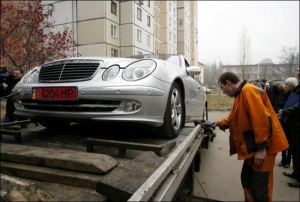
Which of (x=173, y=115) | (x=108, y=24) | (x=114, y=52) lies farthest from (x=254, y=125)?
(x=114, y=52)

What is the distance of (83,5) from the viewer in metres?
18.7

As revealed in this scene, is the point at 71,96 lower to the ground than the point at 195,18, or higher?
lower

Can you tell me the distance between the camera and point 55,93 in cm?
210

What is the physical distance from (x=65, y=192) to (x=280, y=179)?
348 centimetres

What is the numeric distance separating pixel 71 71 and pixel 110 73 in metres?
0.39

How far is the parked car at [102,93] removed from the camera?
200 centimetres

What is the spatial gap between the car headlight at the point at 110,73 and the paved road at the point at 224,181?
1942 mm

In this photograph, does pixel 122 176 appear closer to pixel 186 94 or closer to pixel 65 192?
pixel 65 192

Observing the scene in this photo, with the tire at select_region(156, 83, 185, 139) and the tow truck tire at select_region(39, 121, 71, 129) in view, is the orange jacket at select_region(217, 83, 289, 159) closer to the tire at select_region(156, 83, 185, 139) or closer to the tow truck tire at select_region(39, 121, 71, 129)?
the tire at select_region(156, 83, 185, 139)

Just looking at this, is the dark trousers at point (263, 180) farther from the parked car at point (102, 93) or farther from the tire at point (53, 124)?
the tire at point (53, 124)

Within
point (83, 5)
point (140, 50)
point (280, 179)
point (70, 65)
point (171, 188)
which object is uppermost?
point (83, 5)

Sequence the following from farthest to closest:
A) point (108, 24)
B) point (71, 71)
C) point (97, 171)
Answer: point (108, 24)
point (71, 71)
point (97, 171)

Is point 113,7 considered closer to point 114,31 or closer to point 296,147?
point 114,31

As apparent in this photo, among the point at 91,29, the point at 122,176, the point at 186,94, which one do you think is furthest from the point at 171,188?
the point at 91,29
